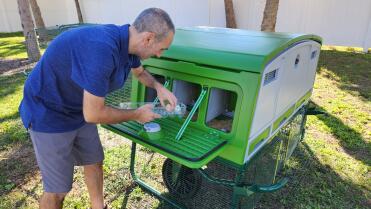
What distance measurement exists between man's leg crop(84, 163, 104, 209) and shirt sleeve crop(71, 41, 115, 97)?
1.08m

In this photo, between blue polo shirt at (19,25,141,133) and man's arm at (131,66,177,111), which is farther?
man's arm at (131,66,177,111)

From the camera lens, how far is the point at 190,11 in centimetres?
1145

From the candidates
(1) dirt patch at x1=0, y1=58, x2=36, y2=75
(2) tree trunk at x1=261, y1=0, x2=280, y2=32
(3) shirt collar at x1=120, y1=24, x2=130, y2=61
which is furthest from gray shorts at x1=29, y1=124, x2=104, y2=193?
(1) dirt patch at x1=0, y1=58, x2=36, y2=75

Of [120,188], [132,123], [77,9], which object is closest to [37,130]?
[132,123]

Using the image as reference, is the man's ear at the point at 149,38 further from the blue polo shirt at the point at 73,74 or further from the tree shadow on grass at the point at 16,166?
the tree shadow on grass at the point at 16,166

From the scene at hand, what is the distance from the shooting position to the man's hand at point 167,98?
197cm

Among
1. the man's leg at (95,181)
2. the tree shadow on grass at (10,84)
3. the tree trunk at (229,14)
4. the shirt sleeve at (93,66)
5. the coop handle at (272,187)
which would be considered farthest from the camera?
the tree trunk at (229,14)

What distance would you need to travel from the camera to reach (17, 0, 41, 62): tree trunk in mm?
6984

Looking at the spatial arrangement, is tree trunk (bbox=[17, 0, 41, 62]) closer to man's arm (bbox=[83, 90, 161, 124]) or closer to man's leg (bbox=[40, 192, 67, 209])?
man's leg (bbox=[40, 192, 67, 209])

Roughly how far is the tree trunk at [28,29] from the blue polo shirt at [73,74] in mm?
6032

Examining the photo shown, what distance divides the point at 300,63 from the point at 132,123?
1.47 m

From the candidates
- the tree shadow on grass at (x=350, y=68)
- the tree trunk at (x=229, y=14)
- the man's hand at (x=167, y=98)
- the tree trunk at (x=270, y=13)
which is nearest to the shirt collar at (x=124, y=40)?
the man's hand at (x=167, y=98)

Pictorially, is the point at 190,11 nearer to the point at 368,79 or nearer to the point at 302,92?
the point at 368,79

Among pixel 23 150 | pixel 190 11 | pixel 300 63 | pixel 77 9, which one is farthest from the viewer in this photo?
pixel 77 9
